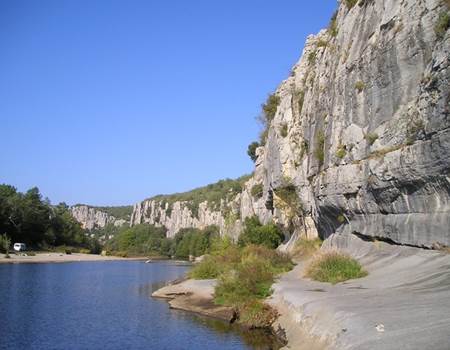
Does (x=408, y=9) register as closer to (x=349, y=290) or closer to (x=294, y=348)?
(x=349, y=290)

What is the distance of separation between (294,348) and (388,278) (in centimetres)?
735

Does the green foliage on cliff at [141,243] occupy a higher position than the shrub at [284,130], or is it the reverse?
the shrub at [284,130]

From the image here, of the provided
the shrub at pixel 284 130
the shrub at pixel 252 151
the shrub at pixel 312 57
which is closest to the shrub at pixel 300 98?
the shrub at pixel 284 130

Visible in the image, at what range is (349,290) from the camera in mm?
23469

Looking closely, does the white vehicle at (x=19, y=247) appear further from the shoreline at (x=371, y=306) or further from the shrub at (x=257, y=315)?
the shrub at (x=257, y=315)

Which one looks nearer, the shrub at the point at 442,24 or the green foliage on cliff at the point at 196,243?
the shrub at the point at 442,24

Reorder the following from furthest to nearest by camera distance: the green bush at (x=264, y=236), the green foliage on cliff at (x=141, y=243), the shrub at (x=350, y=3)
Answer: the green foliage on cliff at (x=141, y=243) < the green bush at (x=264, y=236) < the shrub at (x=350, y=3)

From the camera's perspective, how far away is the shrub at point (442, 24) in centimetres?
2361

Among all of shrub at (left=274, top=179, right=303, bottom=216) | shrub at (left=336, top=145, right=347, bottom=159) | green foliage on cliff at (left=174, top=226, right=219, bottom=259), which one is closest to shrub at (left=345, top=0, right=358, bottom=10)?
shrub at (left=336, top=145, right=347, bottom=159)

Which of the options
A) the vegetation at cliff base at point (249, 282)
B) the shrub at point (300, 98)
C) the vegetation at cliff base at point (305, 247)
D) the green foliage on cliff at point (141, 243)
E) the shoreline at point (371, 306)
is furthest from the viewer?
the green foliage on cliff at point (141, 243)

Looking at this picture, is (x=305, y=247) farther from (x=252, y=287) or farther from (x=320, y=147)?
(x=252, y=287)

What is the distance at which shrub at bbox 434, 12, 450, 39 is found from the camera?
77.5 ft

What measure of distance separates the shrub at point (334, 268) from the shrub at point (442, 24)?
12490mm

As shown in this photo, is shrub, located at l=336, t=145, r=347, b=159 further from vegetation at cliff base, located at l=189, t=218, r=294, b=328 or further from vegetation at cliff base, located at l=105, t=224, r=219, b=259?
vegetation at cliff base, located at l=105, t=224, r=219, b=259
